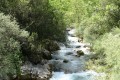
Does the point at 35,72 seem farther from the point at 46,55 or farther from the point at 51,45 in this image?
the point at 51,45

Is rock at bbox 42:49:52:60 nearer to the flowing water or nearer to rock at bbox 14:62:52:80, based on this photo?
the flowing water

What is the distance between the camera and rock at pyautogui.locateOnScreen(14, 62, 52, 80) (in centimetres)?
3491

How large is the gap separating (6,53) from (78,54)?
21521mm

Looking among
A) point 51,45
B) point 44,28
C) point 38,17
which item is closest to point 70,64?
point 44,28

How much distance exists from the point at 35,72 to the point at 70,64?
827 cm

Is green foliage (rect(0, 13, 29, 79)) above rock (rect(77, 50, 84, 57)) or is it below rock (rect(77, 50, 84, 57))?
below

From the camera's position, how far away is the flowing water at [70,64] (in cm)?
3681

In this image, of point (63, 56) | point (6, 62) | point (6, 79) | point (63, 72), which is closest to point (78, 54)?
point (63, 56)

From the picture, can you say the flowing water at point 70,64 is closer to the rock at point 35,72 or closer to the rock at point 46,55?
the rock at point 46,55

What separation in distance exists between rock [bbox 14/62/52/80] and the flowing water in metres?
1.06

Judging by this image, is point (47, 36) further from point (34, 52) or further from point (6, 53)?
point (6, 53)

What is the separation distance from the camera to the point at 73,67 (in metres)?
41.3

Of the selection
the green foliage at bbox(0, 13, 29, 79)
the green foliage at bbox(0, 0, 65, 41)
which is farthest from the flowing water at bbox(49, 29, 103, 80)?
the green foliage at bbox(0, 13, 29, 79)

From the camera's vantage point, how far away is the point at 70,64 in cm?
4297
